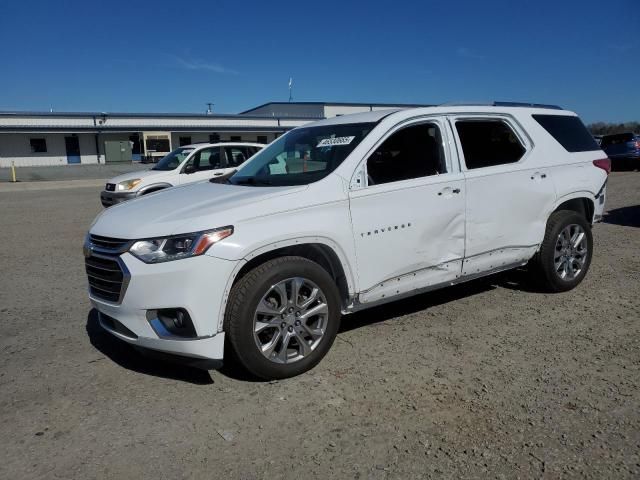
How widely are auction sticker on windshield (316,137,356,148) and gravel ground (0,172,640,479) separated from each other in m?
1.60

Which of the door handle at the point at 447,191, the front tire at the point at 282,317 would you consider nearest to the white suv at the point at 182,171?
the door handle at the point at 447,191

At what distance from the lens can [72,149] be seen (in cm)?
4619

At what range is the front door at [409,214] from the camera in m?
3.78

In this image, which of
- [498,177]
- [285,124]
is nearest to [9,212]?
[498,177]

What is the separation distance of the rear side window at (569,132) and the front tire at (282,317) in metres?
3.07

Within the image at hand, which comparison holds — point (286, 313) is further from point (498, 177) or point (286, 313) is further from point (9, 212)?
point (9, 212)

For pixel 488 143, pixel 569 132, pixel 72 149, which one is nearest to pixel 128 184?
pixel 488 143

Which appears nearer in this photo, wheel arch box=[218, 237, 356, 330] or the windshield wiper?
wheel arch box=[218, 237, 356, 330]

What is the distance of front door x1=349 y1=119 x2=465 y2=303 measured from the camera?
12.4 feet

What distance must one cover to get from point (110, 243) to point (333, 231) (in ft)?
4.99

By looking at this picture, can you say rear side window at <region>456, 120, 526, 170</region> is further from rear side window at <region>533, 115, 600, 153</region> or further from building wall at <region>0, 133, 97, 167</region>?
building wall at <region>0, 133, 97, 167</region>

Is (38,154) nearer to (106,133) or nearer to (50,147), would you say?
(50,147)

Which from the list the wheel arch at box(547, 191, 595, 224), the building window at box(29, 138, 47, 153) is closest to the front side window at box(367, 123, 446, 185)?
the wheel arch at box(547, 191, 595, 224)

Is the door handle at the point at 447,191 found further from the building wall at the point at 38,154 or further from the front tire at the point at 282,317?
the building wall at the point at 38,154
